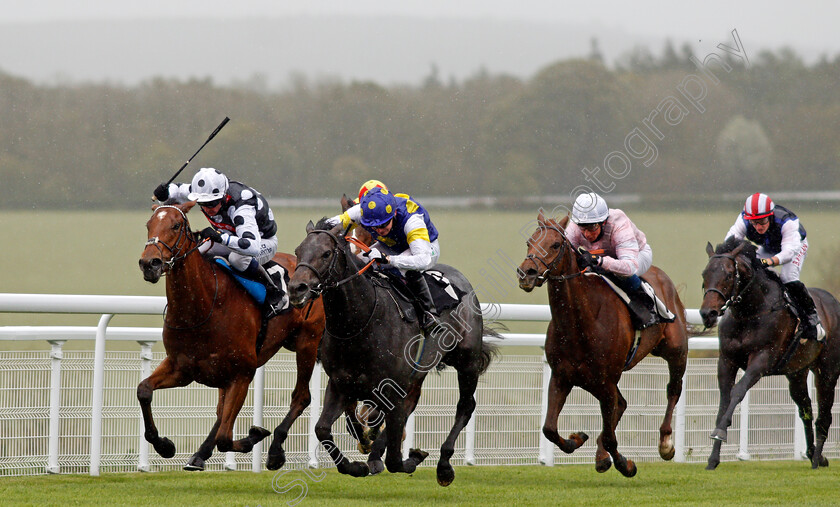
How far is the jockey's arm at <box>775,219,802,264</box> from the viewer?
7433mm

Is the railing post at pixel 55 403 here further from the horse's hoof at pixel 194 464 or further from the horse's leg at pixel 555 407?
the horse's leg at pixel 555 407

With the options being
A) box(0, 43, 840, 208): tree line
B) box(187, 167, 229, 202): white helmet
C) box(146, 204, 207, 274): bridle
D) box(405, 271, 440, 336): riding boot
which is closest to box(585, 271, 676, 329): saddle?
box(405, 271, 440, 336): riding boot

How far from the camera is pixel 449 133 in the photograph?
2514cm

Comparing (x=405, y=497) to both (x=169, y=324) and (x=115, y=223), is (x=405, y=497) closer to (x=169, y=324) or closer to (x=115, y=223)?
Answer: (x=169, y=324)

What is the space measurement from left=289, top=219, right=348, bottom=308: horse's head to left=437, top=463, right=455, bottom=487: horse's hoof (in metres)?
1.51

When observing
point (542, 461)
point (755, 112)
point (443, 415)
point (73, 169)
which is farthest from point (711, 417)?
point (755, 112)

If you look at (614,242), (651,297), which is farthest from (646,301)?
(614,242)

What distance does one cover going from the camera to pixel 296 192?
23.2 meters

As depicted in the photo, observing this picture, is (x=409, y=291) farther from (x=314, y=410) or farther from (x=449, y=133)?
(x=449, y=133)

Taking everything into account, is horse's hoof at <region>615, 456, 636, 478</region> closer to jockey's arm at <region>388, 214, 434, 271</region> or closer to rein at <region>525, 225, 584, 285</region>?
rein at <region>525, 225, 584, 285</region>

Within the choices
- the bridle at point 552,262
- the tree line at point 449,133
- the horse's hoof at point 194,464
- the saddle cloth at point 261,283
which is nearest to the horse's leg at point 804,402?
the bridle at point 552,262

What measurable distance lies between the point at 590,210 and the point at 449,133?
758 inches

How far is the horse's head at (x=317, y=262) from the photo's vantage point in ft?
14.6

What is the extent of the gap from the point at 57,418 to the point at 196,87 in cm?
1942
